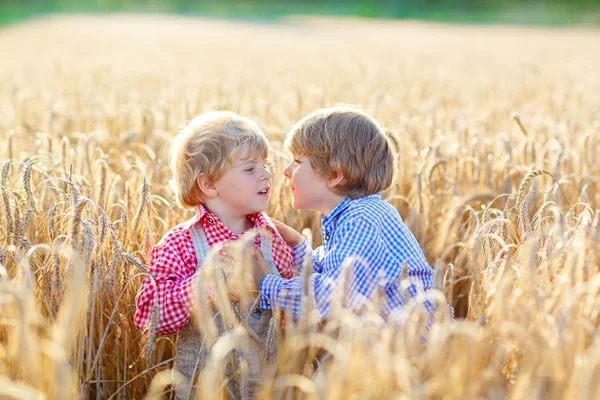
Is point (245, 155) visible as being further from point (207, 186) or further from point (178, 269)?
point (178, 269)

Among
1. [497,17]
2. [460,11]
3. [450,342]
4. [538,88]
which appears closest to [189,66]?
[538,88]

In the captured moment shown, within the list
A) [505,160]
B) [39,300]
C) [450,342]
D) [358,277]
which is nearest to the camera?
[450,342]

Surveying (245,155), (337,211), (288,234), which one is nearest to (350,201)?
(337,211)

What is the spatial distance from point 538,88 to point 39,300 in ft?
23.5

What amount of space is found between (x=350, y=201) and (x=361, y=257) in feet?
1.08

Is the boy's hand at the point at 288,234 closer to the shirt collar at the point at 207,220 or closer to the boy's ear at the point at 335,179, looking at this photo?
the shirt collar at the point at 207,220

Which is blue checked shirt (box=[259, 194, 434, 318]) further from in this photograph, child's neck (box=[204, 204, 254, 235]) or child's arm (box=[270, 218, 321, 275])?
child's neck (box=[204, 204, 254, 235])

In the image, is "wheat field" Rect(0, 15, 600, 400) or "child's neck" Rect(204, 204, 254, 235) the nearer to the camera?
"wheat field" Rect(0, 15, 600, 400)

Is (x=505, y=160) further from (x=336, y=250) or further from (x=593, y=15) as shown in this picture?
(x=593, y=15)

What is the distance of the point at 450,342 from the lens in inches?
61.6

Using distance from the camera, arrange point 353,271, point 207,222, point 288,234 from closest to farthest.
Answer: point 353,271 → point 207,222 → point 288,234

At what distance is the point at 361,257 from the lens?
217 cm

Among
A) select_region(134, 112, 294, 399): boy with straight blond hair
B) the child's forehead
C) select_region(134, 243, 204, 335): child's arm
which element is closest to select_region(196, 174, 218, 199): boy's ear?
select_region(134, 112, 294, 399): boy with straight blond hair

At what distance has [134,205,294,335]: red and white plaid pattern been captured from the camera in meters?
2.18
